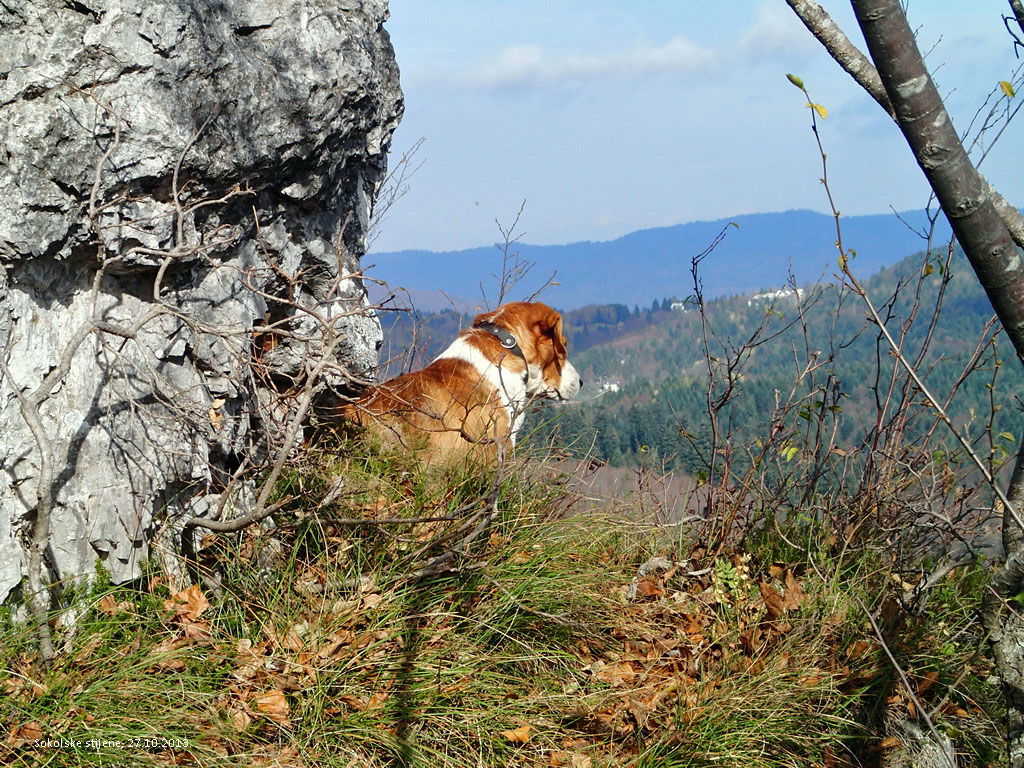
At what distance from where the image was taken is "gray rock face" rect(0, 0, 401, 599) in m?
3.43

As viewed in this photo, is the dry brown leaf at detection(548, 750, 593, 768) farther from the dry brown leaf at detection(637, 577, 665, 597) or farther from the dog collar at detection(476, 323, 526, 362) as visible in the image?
the dog collar at detection(476, 323, 526, 362)

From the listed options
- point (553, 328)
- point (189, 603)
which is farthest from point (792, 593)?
point (189, 603)

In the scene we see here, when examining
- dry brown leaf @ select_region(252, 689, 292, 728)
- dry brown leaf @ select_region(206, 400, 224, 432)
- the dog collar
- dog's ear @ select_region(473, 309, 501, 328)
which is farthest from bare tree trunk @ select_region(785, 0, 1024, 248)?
dog's ear @ select_region(473, 309, 501, 328)

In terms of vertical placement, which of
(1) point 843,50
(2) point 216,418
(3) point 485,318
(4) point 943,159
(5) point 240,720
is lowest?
(5) point 240,720

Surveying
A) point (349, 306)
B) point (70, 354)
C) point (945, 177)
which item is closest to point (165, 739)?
point (70, 354)

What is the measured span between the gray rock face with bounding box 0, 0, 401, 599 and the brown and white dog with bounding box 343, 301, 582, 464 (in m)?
0.90

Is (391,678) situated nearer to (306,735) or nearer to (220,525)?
(306,735)

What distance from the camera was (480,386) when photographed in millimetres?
5602

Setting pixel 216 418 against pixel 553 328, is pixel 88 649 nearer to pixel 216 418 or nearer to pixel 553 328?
pixel 216 418

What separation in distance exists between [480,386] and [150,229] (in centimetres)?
245

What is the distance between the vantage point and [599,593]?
4.23 metres

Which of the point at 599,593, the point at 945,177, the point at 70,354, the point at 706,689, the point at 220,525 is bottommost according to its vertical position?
the point at 706,689

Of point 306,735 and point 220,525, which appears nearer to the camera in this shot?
point 306,735

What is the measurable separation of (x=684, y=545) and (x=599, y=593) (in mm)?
808
